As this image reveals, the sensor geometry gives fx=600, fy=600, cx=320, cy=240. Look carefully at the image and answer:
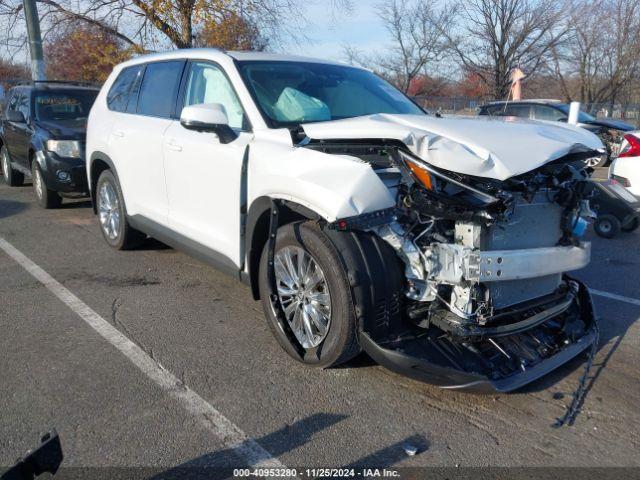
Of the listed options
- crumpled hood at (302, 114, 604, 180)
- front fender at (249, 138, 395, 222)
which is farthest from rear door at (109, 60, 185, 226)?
crumpled hood at (302, 114, 604, 180)

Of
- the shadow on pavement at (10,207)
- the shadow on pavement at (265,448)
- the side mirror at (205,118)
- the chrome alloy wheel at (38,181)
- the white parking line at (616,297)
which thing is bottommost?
the shadow on pavement at (265,448)

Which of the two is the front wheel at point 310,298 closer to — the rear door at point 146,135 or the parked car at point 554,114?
the rear door at point 146,135

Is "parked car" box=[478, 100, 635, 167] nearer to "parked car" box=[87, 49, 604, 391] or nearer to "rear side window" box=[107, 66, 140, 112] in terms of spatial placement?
"rear side window" box=[107, 66, 140, 112]

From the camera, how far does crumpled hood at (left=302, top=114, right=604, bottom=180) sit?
9.85 feet

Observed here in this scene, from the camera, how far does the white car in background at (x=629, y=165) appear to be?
7.08m

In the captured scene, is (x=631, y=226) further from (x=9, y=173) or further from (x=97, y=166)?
(x=9, y=173)

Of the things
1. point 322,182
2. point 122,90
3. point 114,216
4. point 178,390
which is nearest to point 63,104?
point 122,90

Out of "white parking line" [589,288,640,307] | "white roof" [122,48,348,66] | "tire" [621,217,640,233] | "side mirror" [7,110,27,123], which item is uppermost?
"white roof" [122,48,348,66]

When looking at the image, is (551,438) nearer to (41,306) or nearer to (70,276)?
(41,306)

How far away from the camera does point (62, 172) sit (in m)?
8.30

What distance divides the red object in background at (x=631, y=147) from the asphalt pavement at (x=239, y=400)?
2787 mm

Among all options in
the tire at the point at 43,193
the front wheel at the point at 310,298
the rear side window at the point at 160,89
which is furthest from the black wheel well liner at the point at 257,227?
the tire at the point at 43,193

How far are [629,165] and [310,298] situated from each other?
533 centimetres

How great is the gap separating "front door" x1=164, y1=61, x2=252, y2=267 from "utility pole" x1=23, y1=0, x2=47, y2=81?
10.2 metres
